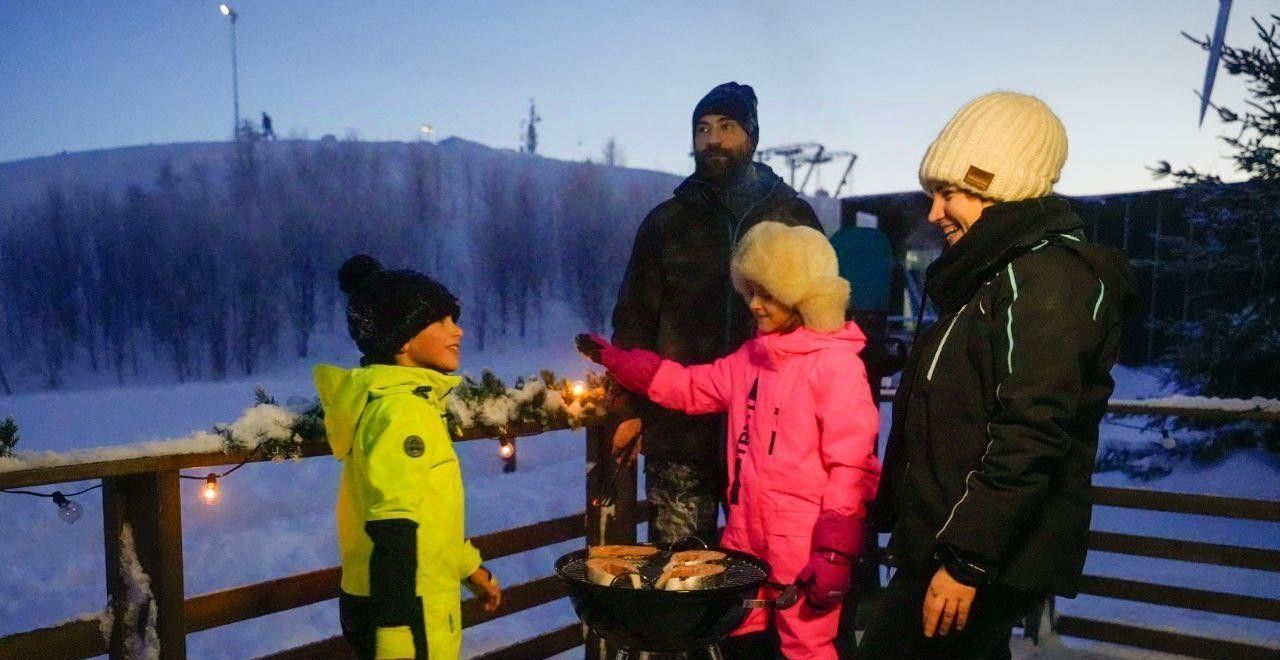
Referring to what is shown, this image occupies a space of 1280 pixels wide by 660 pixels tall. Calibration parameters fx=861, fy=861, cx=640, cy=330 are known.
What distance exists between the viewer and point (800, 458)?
298cm

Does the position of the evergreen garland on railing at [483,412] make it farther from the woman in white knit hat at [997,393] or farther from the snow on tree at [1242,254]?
the snow on tree at [1242,254]

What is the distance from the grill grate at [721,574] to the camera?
2.63 metres

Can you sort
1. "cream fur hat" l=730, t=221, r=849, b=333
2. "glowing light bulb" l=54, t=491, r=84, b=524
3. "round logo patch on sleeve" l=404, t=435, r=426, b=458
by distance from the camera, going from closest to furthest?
"round logo patch on sleeve" l=404, t=435, r=426, b=458 → "glowing light bulb" l=54, t=491, r=84, b=524 → "cream fur hat" l=730, t=221, r=849, b=333

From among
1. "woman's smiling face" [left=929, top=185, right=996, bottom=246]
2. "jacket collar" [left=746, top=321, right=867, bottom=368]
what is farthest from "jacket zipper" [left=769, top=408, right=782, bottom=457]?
"woman's smiling face" [left=929, top=185, right=996, bottom=246]

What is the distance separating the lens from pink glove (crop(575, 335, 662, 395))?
3.43 m

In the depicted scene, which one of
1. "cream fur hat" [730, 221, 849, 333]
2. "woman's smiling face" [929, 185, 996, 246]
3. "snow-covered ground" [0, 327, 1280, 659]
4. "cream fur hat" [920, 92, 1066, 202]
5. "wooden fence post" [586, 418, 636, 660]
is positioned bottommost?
"snow-covered ground" [0, 327, 1280, 659]

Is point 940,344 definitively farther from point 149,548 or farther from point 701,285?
point 149,548

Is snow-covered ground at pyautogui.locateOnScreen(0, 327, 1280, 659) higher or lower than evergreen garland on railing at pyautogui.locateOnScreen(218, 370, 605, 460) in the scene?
lower

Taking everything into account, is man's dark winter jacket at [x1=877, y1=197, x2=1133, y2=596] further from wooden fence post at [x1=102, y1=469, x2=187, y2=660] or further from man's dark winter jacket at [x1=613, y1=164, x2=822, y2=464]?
wooden fence post at [x1=102, y1=469, x2=187, y2=660]

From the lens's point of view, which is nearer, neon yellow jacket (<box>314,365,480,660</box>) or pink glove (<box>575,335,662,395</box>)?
neon yellow jacket (<box>314,365,480,660</box>)

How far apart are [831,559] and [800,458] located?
1.22ft

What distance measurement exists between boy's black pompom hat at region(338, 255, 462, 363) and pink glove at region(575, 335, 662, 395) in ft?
3.08

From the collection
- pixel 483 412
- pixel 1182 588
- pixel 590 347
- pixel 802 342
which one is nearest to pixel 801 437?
pixel 802 342

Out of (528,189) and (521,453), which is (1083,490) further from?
(528,189)
